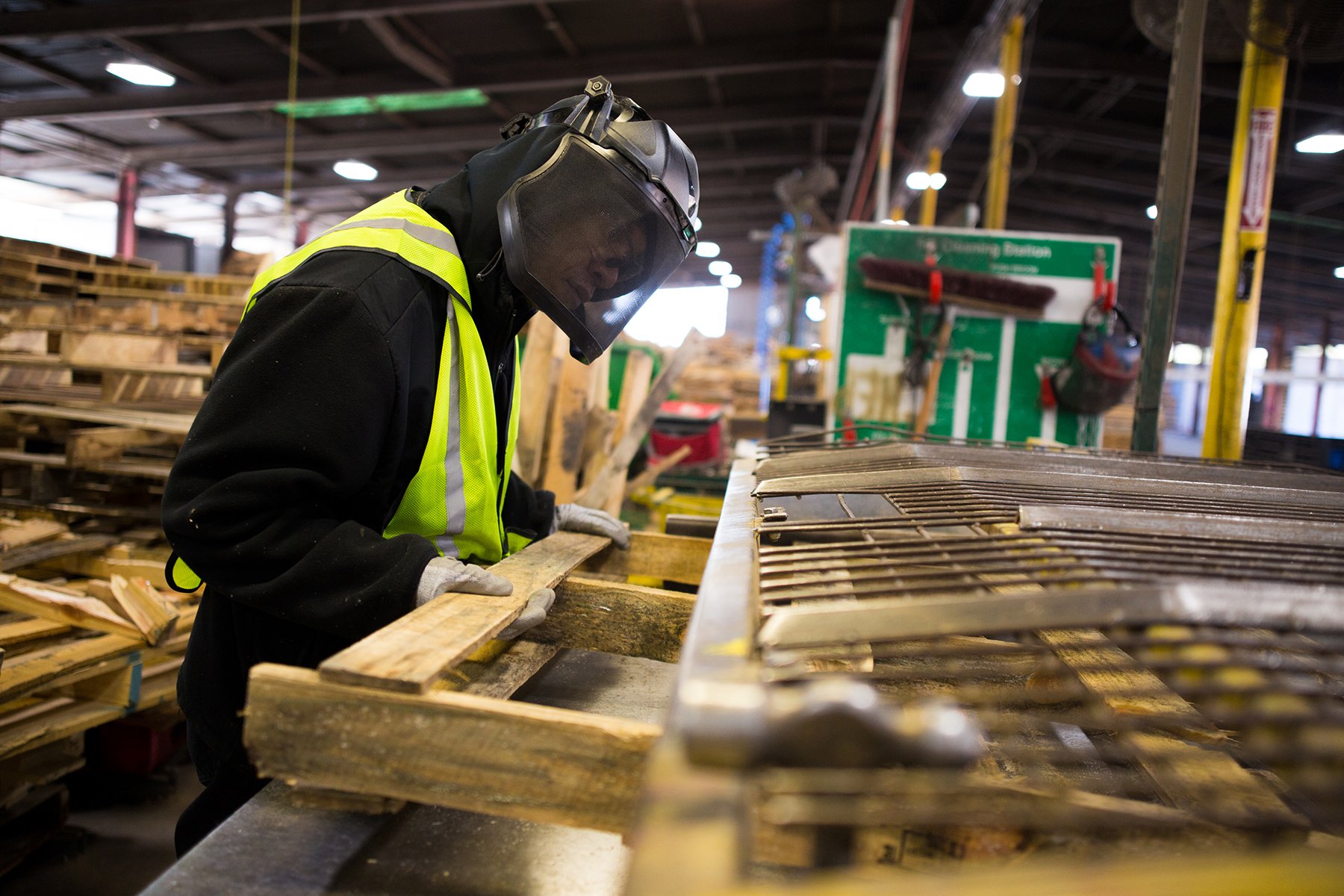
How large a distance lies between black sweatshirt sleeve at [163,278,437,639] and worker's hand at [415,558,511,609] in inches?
0.8

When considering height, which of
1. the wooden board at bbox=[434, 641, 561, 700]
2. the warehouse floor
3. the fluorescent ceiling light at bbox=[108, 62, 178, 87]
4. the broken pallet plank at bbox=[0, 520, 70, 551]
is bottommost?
the warehouse floor

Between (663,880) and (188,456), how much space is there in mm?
1334

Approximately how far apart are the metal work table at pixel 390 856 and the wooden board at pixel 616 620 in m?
0.50

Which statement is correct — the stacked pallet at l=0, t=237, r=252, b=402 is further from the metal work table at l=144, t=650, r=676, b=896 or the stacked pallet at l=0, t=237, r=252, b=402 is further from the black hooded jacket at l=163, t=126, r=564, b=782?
the metal work table at l=144, t=650, r=676, b=896

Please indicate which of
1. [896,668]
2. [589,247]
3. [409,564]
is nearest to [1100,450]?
[896,668]

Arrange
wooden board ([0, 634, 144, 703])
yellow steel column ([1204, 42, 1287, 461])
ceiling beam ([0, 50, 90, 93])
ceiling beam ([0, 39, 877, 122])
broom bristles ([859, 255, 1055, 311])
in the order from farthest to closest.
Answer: ceiling beam ([0, 50, 90, 93]) < ceiling beam ([0, 39, 877, 122]) < broom bristles ([859, 255, 1055, 311]) < yellow steel column ([1204, 42, 1287, 461]) < wooden board ([0, 634, 144, 703])

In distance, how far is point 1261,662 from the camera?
98 cm

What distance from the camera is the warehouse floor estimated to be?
3082mm

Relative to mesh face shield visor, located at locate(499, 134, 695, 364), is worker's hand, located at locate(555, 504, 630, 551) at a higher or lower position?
lower

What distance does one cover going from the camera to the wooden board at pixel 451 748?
3.38ft

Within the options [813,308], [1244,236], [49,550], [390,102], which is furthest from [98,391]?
[813,308]

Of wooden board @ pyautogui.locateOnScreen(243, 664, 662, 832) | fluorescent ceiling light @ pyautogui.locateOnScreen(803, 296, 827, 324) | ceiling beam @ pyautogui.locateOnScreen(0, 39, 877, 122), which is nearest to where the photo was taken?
wooden board @ pyautogui.locateOnScreen(243, 664, 662, 832)

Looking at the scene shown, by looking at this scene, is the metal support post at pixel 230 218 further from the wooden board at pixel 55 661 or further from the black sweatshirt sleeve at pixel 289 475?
the black sweatshirt sleeve at pixel 289 475

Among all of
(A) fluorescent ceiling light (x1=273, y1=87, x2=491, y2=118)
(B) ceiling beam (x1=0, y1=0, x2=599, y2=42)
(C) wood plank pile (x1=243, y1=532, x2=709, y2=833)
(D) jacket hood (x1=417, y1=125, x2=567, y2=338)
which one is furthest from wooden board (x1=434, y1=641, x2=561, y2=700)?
(A) fluorescent ceiling light (x1=273, y1=87, x2=491, y2=118)
